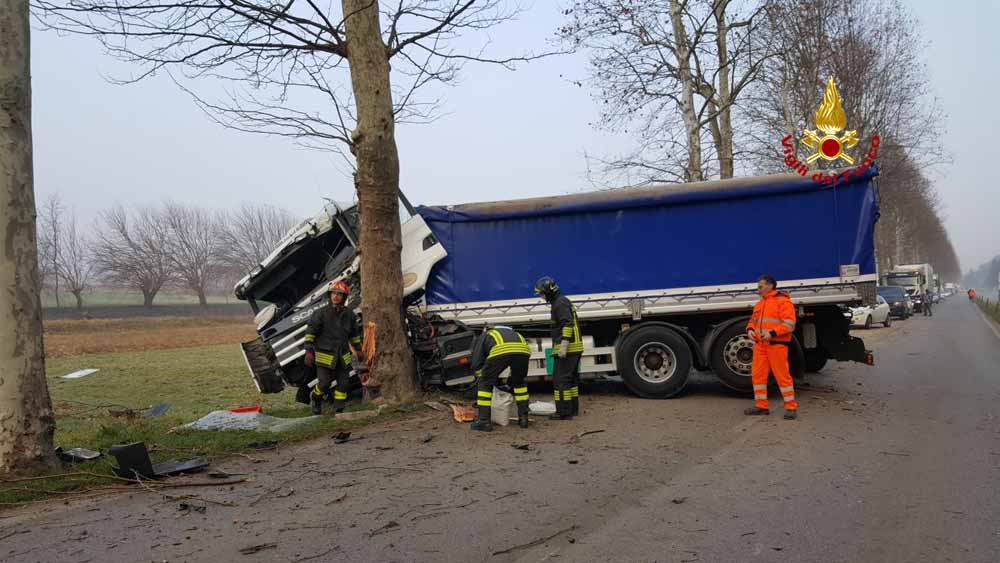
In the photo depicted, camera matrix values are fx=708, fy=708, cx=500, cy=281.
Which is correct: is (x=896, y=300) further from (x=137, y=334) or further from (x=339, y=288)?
(x=137, y=334)

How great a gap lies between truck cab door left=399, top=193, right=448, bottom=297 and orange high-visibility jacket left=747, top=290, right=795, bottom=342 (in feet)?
14.2

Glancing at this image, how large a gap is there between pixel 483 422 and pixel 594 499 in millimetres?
2795

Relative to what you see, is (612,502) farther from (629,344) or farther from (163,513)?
(629,344)

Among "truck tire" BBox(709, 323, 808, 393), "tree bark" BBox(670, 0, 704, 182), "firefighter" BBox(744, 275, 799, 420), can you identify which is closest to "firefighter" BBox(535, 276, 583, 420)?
"firefighter" BBox(744, 275, 799, 420)

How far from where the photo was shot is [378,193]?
9016 mm

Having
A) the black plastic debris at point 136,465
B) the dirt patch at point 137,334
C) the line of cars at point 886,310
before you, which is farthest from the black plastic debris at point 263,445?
the dirt patch at point 137,334

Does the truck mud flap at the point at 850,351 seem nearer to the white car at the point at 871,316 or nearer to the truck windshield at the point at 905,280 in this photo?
the white car at the point at 871,316

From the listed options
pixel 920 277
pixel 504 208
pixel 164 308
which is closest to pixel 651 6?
pixel 504 208

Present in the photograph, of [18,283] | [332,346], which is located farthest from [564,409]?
[18,283]

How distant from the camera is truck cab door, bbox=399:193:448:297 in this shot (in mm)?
10039

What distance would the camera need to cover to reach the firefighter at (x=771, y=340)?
810 cm

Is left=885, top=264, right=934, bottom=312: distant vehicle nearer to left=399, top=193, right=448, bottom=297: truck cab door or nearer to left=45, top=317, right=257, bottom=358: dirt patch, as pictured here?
left=45, top=317, right=257, bottom=358: dirt patch

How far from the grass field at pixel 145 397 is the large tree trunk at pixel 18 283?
380 millimetres

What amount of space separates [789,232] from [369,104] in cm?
568
